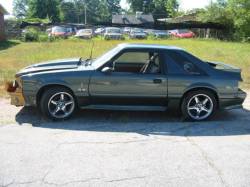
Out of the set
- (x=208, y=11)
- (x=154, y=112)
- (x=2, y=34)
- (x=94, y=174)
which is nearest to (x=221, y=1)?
(x=208, y=11)

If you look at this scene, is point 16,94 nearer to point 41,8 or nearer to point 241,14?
point 241,14

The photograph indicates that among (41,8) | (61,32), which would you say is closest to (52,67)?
(61,32)

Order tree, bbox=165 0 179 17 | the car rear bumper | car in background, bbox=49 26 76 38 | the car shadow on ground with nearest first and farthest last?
1. the car shadow on ground
2. the car rear bumper
3. car in background, bbox=49 26 76 38
4. tree, bbox=165 0 179 17

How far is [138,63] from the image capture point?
23.0 ft

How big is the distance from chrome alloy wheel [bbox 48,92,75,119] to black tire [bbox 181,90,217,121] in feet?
6.65

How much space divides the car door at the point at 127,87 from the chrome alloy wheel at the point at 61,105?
1.30 ft

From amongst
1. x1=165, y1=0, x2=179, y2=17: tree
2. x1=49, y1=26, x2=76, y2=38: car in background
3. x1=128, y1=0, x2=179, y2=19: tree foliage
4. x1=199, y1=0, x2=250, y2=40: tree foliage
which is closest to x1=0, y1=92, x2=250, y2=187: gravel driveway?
x1=199, y1=0, x2=250, y2=40: tree foliage

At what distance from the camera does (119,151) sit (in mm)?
4973

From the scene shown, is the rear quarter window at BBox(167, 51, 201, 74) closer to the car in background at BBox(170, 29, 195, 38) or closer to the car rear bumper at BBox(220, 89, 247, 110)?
the car rear bumper at BBox(220, 89, 247, 110)

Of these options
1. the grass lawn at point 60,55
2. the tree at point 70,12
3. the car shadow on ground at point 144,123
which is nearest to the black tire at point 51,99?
the car shadow on ground at point 144,123

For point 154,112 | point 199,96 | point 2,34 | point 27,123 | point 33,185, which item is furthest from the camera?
point 2,34

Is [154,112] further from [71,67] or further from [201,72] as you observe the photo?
[71,67]

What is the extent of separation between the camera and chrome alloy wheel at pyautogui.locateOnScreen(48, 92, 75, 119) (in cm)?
634

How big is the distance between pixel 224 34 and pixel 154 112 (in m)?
38.6
